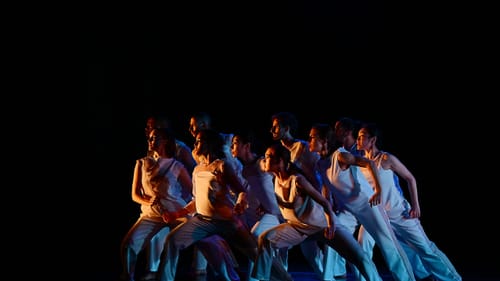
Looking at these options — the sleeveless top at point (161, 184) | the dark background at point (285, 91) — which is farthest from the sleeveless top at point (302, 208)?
the dark background at point (285, 91)

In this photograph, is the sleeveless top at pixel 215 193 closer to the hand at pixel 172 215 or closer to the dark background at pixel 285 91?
the hand at pixel 172 215

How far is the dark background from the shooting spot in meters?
10.0

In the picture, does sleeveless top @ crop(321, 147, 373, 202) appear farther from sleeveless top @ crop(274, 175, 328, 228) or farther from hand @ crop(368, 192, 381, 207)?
sleeveless top @ crop(274, 175, 328, 228)

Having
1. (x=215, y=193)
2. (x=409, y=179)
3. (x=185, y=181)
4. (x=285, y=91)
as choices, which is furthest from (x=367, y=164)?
(x=285, y=91)

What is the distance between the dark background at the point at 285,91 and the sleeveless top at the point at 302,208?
12.5 feet

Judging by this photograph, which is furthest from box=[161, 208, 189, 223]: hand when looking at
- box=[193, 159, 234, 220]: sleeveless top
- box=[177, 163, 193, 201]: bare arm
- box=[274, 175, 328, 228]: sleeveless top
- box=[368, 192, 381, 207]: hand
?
box=[368, 192, 381, 207]: hand

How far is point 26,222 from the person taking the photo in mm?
10383

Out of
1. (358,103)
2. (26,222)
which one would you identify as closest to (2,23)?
(26,222)

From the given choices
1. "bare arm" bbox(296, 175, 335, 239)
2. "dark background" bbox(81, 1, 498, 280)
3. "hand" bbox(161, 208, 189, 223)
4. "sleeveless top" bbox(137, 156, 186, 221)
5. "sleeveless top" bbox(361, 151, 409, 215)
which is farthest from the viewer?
"dark background" bbox(81, 1, 498, 280)

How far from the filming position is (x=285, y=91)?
10.2 metres

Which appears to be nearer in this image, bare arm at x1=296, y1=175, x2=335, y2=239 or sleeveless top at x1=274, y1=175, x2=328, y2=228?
bare arm at x1=296, y1=175, x2=335, y2=239

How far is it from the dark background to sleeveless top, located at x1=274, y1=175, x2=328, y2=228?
3.80 m

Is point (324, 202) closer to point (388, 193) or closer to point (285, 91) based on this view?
point (388, 193)

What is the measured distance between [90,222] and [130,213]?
57 centimetres
